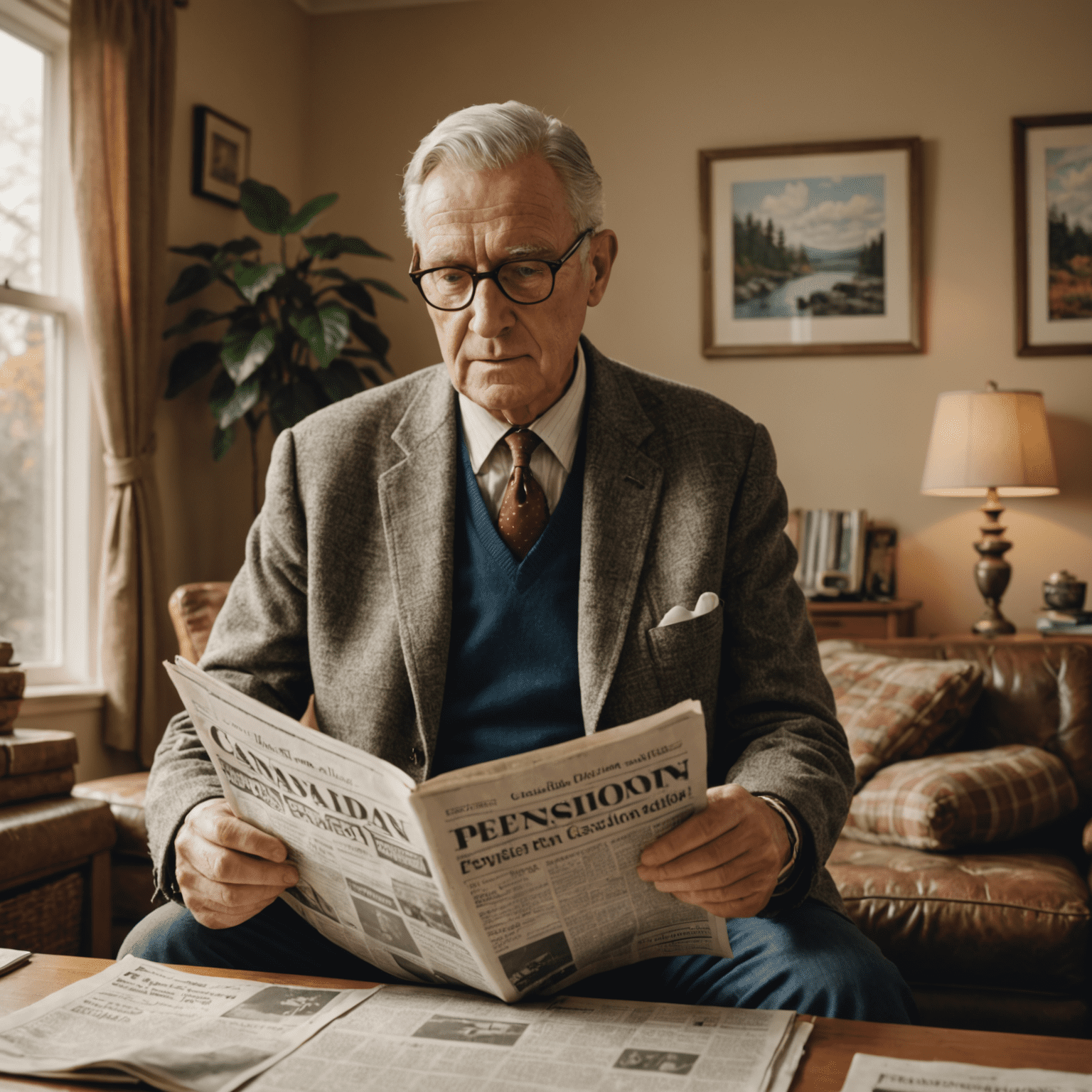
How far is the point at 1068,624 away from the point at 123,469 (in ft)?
8.97

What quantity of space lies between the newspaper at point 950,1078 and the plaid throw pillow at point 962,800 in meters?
1.46

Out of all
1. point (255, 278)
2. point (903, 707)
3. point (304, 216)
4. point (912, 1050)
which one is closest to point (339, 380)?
point (255, 278)

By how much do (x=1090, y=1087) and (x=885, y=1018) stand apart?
0.25 metres

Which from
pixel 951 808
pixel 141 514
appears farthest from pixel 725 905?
pixel 141 514

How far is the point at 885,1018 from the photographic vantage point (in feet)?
3.10

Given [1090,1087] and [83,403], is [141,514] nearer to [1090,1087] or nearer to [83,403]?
[83,403]

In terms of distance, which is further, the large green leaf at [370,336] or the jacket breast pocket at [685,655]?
the large green leaf at [370,336]

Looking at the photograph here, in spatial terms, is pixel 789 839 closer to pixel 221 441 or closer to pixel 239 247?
Answer: pixel 221 441

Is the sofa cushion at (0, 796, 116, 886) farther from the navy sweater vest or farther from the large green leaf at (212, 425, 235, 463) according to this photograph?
the large green leaf at (212, 425, 235, 463)

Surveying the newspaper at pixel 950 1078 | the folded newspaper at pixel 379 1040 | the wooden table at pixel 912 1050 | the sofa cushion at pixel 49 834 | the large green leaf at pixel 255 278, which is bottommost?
the sofa cushion at pixel 49 834

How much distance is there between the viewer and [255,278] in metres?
3.07

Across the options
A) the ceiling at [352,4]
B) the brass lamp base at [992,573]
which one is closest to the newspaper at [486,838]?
the brass lamp base at [992,573]

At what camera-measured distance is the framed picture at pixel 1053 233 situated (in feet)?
11.8

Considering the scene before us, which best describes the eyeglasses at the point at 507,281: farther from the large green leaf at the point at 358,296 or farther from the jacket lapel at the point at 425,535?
the large green leaf at the point at 358,296
